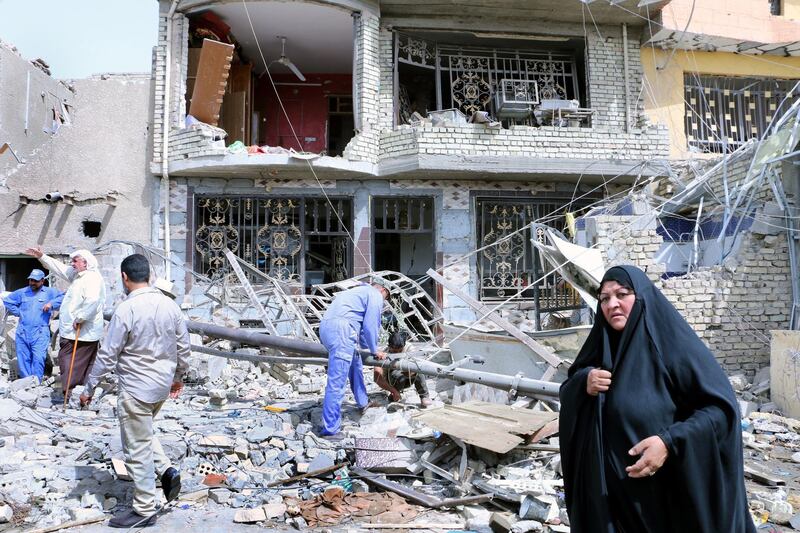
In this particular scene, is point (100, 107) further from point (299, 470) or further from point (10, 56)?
point (299, 470)

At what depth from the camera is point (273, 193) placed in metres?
11.7

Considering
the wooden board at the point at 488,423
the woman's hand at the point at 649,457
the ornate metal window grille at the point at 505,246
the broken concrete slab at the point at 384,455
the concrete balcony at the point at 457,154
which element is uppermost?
the concrete balcony at the point at 457,154

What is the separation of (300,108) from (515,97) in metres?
5.28

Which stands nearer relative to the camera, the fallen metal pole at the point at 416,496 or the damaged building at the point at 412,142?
the fallen metal pole at the point at 416,496

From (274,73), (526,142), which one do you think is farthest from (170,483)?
(274,73)

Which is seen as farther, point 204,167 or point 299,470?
point 204,167

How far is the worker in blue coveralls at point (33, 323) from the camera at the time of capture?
767cm

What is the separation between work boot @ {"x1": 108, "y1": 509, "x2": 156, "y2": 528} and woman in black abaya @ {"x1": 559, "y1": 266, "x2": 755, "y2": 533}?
2743 millimetres

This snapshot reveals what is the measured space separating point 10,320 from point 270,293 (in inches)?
162

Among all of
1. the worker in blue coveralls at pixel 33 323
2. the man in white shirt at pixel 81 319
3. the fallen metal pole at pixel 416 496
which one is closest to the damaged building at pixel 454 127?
the worker in blue coveralls at pixel 33 323

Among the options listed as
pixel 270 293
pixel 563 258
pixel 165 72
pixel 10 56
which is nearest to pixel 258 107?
pixel 165 72

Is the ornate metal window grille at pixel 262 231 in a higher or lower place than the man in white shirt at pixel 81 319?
higher

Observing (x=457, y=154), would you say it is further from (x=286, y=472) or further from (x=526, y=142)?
(x=286, y=472)

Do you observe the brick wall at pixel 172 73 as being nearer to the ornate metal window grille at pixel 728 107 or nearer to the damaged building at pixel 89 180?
the damaged building at pixel 89 180
